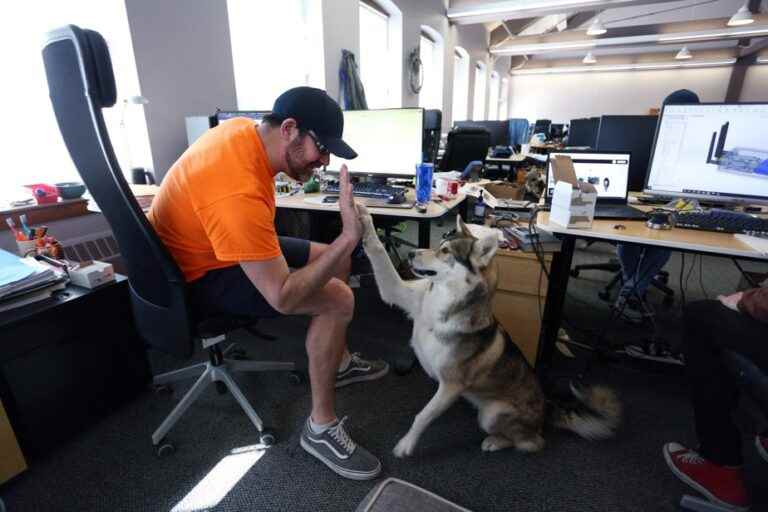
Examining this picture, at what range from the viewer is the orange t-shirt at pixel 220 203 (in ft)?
3.34

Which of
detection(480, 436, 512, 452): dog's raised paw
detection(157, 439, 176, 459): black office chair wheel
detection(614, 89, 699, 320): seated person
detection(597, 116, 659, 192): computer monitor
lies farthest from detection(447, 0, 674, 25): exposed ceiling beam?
detection(157, 439, 176, 459): black office chair wheel

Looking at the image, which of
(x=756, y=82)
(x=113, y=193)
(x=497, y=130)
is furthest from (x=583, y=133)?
(x=756, y=82)

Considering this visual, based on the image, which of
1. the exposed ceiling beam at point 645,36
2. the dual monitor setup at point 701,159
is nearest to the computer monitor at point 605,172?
the dual monitor setup at point 701,159

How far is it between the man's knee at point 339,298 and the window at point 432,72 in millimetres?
6735

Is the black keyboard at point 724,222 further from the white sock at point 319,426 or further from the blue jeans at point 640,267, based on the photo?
the white sock at point 319,426

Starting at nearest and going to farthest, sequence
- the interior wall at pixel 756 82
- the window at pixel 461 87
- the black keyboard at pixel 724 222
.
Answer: the black keyboard at pixel 724 222 < the window at pixel 461 87 < the interior wall at pixel 756 82

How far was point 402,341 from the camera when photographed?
7.44 feet

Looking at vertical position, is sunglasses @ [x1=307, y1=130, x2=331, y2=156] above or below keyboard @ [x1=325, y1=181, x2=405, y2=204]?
above

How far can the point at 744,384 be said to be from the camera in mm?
1130

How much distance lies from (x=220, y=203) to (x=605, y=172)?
1.96 meters

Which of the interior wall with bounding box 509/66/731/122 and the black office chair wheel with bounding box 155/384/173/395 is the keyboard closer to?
the black office chair wheel with bounding box 155/384/173/395

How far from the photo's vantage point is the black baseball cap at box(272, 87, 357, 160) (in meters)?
1.14

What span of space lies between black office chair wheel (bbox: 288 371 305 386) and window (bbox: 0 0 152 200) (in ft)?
5.40

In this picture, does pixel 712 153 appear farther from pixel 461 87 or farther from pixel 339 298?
pixel 461 87
